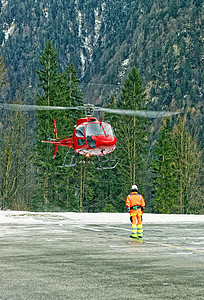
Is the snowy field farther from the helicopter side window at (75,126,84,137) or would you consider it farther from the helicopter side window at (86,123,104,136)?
the helicopter side window at (75,126,84,137)

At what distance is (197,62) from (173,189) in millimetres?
128189

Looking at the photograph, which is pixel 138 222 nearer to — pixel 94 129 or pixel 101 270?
pixel 101 270

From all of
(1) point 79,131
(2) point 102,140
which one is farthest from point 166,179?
(2) point 102,140

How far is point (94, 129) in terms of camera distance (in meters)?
24.8

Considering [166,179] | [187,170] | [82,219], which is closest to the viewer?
[82,219]

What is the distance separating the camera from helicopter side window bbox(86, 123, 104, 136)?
24719mm

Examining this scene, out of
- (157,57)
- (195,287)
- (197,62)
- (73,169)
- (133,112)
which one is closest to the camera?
(195,287)

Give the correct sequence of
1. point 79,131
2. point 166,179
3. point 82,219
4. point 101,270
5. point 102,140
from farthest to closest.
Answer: point 166,179
point 82,219
point 79,131
point 102,140
point 101,270

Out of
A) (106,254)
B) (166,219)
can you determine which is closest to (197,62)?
(166,219)

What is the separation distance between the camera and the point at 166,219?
31.8 meters

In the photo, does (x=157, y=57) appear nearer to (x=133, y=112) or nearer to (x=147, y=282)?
(x=133, y=112)

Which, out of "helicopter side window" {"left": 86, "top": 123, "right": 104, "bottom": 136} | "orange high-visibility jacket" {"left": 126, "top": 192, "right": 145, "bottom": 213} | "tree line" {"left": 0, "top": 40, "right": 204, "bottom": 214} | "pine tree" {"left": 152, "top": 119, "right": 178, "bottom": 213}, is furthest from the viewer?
"pine tree" {"left": 152, "top": 119, "right": 178, "bottom": 213}

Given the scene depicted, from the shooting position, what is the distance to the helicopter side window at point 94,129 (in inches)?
973

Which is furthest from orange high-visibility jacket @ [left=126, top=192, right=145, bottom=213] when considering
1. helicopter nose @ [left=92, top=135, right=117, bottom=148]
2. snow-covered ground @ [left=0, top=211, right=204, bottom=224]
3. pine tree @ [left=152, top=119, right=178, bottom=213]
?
pine tree @ [left=152, top=119, right=178, bottom=213]
